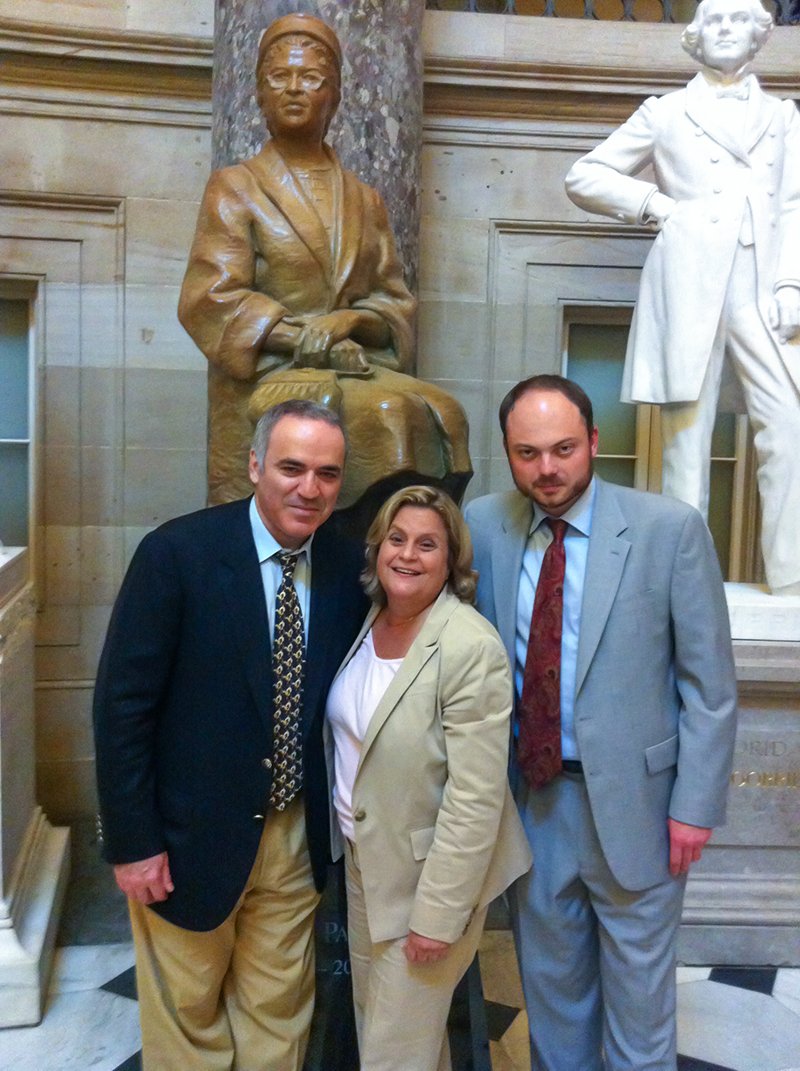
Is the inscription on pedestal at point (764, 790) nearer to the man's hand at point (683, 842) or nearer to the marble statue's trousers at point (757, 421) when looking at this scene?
the marble statue's trousers at point (757, 421)

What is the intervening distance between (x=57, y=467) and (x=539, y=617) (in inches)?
133

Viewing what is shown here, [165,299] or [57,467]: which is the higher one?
[165,299]

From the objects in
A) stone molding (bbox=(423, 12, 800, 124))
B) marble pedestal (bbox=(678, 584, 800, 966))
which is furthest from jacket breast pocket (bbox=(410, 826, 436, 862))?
stone molding (bbox=(423, 12, 800, 124))

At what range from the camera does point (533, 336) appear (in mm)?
5094

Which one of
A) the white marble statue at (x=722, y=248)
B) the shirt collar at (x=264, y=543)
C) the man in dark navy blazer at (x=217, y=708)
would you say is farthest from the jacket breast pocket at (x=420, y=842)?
the white marble statue at (x=722, y=248)

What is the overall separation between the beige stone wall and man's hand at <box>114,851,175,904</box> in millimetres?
2940

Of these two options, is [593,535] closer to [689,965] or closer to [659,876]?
[659,876]

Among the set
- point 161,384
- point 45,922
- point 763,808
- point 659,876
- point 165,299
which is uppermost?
point 165,299

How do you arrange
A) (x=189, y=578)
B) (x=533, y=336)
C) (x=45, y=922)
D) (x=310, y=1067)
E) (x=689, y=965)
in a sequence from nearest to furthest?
(x=189, y=578) → (x=310, y=1067) → (x=45, y=922) → (x=689, y=965) → (x=533, y=336)

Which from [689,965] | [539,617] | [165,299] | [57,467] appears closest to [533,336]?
[165,299]

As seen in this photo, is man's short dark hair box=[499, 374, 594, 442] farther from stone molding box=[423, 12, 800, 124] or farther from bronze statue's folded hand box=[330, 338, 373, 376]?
stone molding box=[423, 12, 800, 124]

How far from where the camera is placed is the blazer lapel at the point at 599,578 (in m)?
1.96

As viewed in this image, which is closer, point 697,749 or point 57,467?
point 697,749

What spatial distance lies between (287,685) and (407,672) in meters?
0.26
